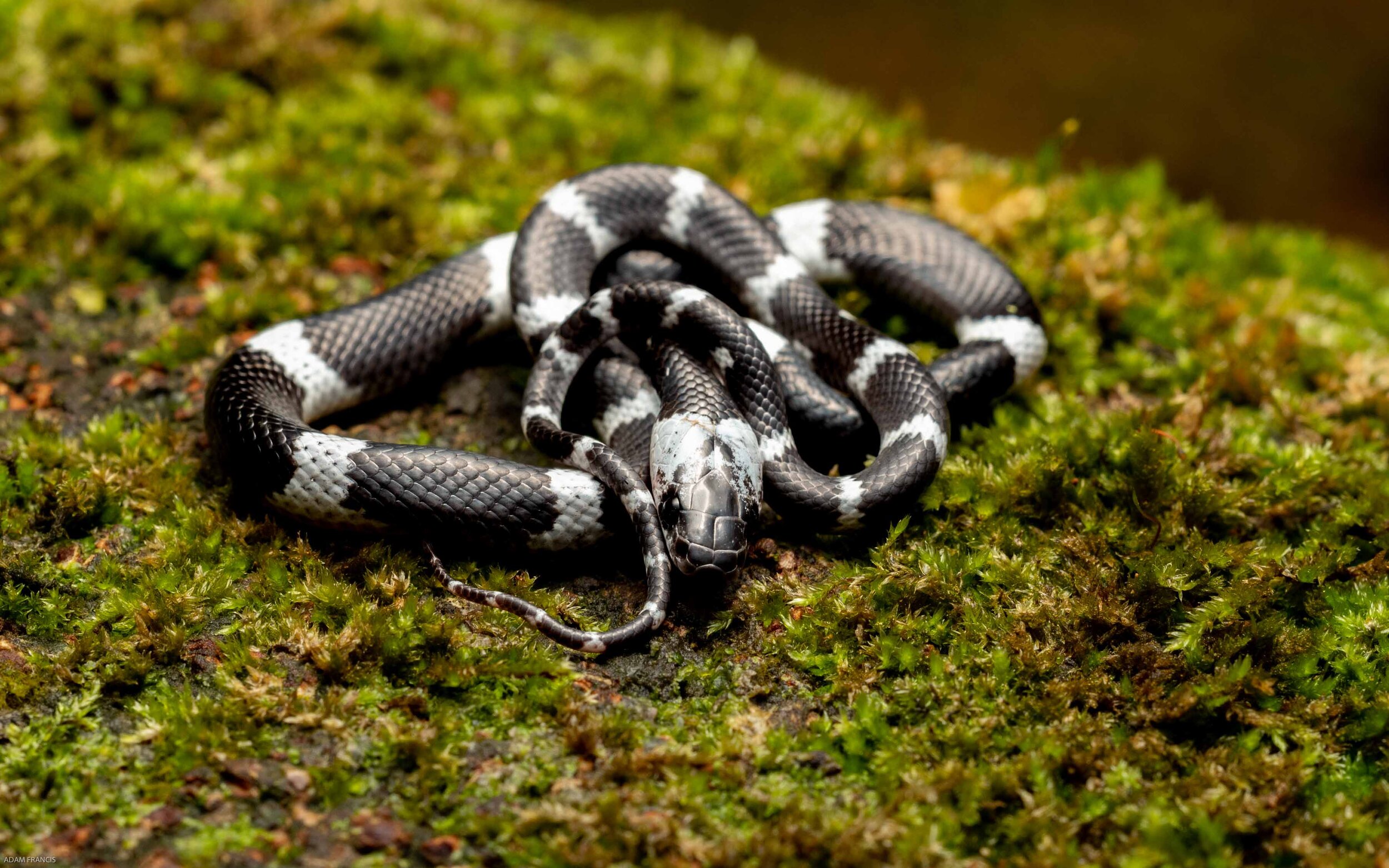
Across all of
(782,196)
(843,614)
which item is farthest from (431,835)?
(782,196)

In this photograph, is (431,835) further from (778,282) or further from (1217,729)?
(778,282)

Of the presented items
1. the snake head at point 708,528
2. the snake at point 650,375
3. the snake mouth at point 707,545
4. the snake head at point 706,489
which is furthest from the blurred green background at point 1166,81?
the snake mouth at point 707,545

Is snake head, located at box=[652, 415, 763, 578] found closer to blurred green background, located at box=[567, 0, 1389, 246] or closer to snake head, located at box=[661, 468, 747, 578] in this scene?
snake head, located at box=[661, 468, 747, 578]

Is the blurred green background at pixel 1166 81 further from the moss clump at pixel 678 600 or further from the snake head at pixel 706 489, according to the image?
the snake head at pixel 706 489

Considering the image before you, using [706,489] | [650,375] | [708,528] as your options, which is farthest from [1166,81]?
[708,528]

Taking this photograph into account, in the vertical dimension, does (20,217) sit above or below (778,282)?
below

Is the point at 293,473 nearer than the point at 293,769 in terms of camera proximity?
No

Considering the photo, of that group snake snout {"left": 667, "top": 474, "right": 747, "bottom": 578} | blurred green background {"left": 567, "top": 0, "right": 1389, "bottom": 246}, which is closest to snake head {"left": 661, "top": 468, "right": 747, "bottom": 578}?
snake snout {"left": 667, "top": 474, "right": 747, "bottom": 578}

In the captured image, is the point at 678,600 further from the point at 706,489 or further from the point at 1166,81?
the point at 1166,81
